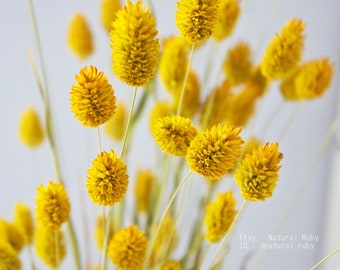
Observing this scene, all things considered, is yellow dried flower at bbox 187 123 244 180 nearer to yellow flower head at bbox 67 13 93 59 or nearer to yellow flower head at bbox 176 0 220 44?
yellow flower head at bbox 176 0 220 44

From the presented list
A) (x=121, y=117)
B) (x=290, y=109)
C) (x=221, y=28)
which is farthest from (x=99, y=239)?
(x=290, y=109)

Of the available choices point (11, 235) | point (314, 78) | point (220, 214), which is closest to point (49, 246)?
point (11, 235)

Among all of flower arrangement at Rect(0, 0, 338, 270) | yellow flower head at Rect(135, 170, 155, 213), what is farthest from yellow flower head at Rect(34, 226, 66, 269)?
yellow flower head at Rect(135, 170, 155, 213)

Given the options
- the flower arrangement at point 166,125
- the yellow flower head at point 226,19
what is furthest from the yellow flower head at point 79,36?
the yellow flower head at point 226,19

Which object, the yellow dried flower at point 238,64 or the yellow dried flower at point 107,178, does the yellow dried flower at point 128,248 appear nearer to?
the yellow dried flower at point 107,178

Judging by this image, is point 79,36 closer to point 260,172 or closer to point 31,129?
point 31,129

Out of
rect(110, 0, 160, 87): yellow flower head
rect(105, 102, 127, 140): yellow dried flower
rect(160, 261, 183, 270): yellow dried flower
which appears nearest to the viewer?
rect(110, 0, 160, 87): yellow flower head

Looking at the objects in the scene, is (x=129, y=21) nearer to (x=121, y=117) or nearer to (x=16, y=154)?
(x=121, y=117)
